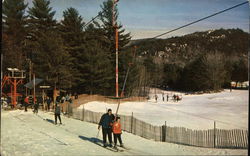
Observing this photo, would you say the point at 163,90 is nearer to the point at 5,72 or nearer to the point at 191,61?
the point at 191,61

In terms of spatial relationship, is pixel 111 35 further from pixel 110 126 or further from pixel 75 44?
pixel 110 126

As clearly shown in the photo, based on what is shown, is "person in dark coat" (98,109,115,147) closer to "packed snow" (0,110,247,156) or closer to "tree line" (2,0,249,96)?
"packed snow" (0,110,247,156)

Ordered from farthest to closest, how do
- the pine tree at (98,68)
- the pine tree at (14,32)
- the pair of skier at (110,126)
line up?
the pair of skier at (110,126), the pine tree at (14,32), the pine tree at (98,68)

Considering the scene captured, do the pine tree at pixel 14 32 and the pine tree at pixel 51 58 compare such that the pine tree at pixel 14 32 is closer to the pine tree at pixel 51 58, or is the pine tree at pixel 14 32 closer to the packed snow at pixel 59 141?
the pine tree at pixel 51 58

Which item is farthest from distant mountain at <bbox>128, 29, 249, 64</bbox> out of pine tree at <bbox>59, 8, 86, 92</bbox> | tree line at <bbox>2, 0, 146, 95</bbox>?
pine tree at <bbox>59, 8, 86, 92</bbox>

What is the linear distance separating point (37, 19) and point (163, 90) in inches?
68.7

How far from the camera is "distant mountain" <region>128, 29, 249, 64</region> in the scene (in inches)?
104

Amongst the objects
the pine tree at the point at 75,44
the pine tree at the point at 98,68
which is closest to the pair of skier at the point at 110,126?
the pine tree at the point at 98,68

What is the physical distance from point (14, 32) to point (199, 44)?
2.21 m

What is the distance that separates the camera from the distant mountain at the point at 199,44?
264 centimetres

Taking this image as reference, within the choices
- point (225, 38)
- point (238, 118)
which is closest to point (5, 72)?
point (225, 38)

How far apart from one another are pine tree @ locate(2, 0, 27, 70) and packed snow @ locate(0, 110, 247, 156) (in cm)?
76

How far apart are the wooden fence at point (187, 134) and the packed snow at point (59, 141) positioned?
13 cm

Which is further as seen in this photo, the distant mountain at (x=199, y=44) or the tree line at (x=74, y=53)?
the distant mountain at (x=199, y=44)
